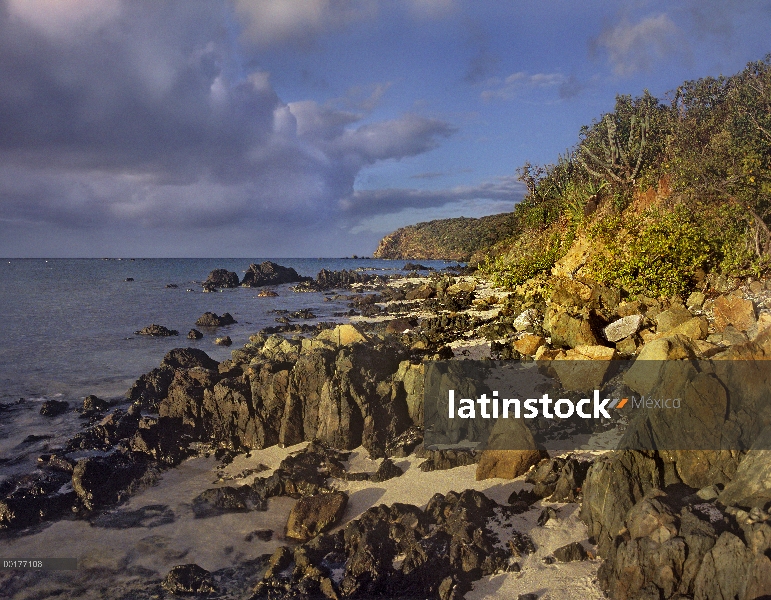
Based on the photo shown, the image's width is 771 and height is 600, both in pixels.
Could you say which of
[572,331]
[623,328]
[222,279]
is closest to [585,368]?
[572,331]

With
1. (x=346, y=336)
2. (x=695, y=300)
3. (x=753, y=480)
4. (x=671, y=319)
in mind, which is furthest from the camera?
(x=695, y=300)

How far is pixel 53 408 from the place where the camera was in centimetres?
2267

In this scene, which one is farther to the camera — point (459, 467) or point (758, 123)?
point (758, 123)

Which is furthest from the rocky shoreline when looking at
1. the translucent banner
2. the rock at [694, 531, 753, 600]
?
the translucent banner

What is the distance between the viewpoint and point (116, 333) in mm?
44438

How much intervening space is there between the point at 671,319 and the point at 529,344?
5048 millimetres

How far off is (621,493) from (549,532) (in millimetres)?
1739

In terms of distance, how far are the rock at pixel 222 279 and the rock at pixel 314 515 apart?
90.0 metres

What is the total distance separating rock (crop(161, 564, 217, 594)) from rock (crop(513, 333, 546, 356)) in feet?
45.5

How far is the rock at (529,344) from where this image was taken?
21.1m

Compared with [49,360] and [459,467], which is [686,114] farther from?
[49,360]

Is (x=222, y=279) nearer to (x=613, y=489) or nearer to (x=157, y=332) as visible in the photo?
(x=157, y=332)

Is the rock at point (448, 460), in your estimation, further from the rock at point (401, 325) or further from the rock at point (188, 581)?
the rock at point (401, 325)

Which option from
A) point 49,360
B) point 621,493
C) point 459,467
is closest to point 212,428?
point 459,467
